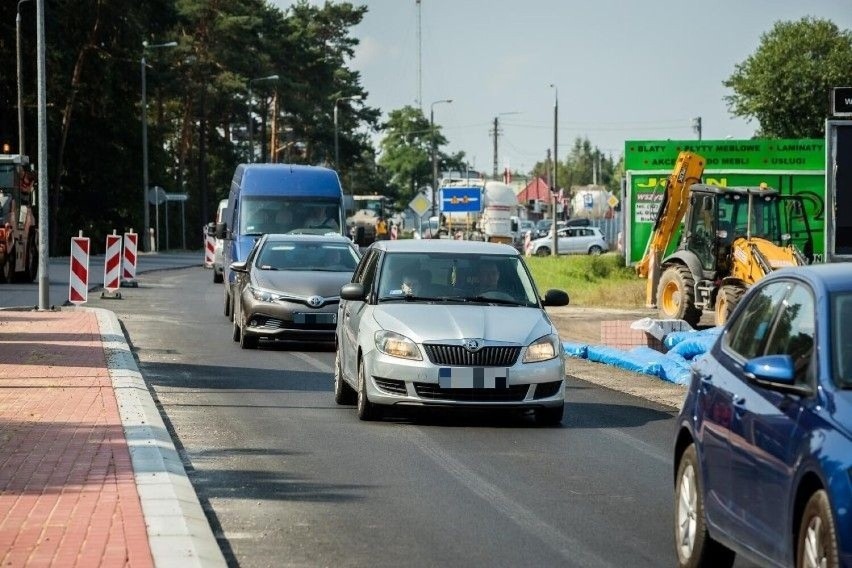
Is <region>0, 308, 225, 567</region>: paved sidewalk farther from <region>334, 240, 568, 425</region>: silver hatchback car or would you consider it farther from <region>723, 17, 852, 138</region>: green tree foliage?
<region>723, 17, 852, 138</region>: green tree foliage

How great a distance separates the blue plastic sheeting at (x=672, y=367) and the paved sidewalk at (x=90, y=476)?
5.84 meters

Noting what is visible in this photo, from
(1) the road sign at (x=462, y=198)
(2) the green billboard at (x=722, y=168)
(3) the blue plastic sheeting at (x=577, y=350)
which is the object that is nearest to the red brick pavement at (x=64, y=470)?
(3) the blue plastic sheeting at (x=577, y=350)

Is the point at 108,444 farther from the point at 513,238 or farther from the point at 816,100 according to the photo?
the point at 513,238

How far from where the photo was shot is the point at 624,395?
17.8 metres

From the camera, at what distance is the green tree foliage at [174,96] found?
70.7 metres

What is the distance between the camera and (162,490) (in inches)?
389

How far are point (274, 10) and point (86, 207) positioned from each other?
775 inches

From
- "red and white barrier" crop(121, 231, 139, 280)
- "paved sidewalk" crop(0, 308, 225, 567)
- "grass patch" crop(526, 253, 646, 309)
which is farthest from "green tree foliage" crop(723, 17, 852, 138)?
"paved sidewalk" crop(0, 308, 225, 567)

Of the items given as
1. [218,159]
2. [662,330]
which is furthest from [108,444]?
[218,159]

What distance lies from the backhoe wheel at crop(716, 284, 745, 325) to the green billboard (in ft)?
42.6

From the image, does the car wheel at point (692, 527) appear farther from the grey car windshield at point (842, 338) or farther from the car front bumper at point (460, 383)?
the car front bumper at point (460, 383)

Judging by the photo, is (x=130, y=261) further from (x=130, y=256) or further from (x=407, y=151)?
(x=407, y=151)

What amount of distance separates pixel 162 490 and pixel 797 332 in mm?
4162

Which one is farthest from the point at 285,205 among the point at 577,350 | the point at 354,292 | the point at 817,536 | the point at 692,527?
the point at 817,536
